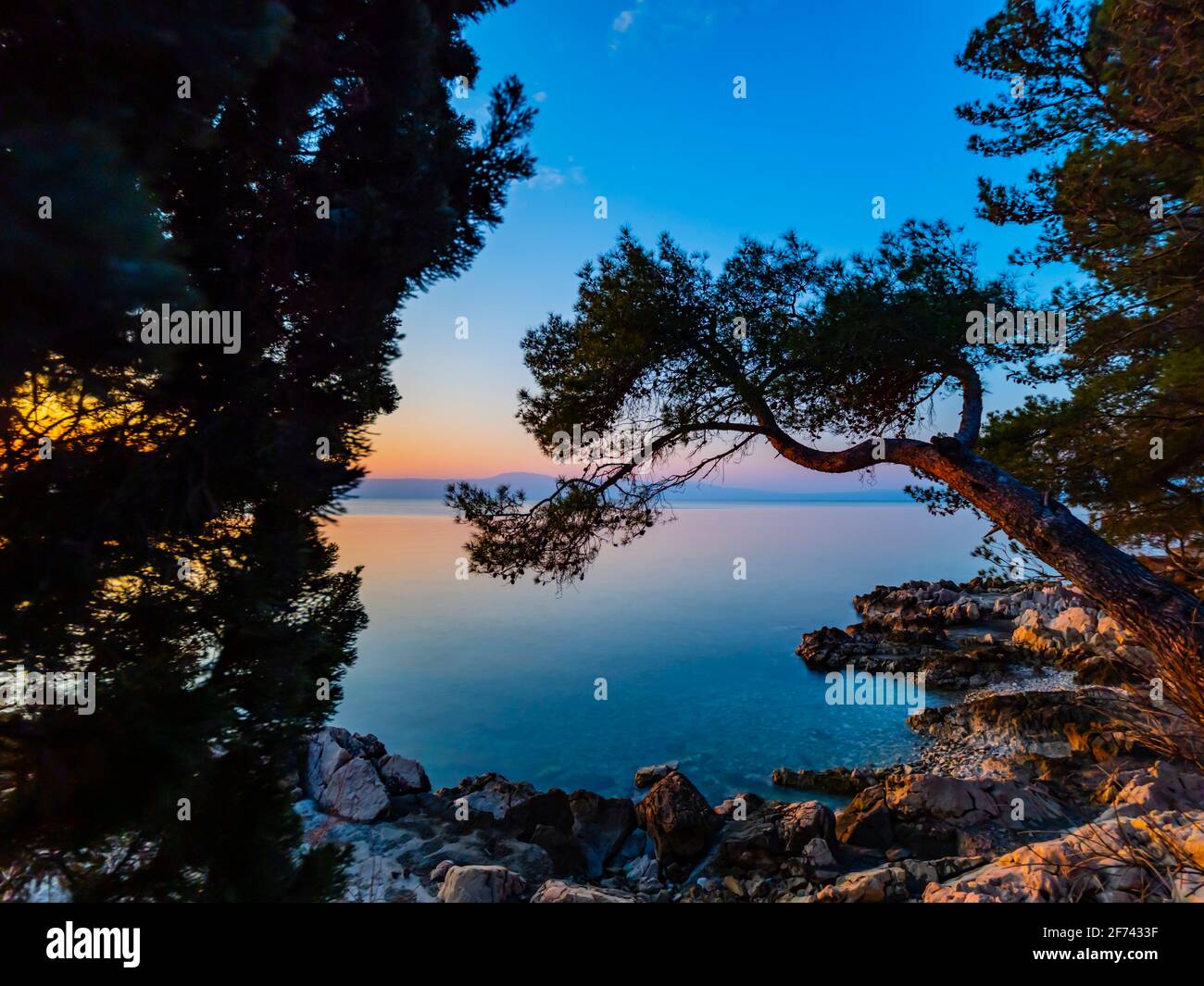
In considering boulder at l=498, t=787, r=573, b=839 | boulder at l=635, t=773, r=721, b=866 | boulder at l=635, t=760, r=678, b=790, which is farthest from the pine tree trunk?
boulder at l=635, t=760, r=678, b=790

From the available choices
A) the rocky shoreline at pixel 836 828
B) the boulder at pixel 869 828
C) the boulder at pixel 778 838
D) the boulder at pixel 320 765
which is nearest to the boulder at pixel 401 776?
the rocky shoreline at pixel 836 828

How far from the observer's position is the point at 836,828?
17.0 ft

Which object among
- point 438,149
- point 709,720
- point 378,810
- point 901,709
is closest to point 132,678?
point 438,149

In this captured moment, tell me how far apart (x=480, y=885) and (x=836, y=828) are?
3.44m

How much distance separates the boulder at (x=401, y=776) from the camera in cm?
620

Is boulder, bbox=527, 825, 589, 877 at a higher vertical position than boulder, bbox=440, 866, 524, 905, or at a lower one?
lower

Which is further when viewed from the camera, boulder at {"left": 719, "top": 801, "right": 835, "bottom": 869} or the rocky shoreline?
boulder at {"left": 719, "top": 801, "right": 835, "bottom": 869}

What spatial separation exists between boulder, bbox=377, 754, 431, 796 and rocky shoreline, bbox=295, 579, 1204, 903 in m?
0.03

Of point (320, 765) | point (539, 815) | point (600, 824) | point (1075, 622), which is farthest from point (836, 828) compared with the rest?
point (1075, 622)

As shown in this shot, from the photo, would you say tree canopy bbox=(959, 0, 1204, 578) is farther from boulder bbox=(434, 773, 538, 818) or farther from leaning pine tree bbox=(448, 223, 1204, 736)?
boulder bbox=(434, 773, 538, 818)

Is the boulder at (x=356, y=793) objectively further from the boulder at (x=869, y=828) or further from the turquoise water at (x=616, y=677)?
the boulder at (x=869, y=828)

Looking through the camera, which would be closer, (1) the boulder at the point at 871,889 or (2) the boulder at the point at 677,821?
(1) the boulder at the point at 871,889

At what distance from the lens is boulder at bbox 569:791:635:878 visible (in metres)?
5.28

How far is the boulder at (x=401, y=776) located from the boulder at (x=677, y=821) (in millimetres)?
2736
